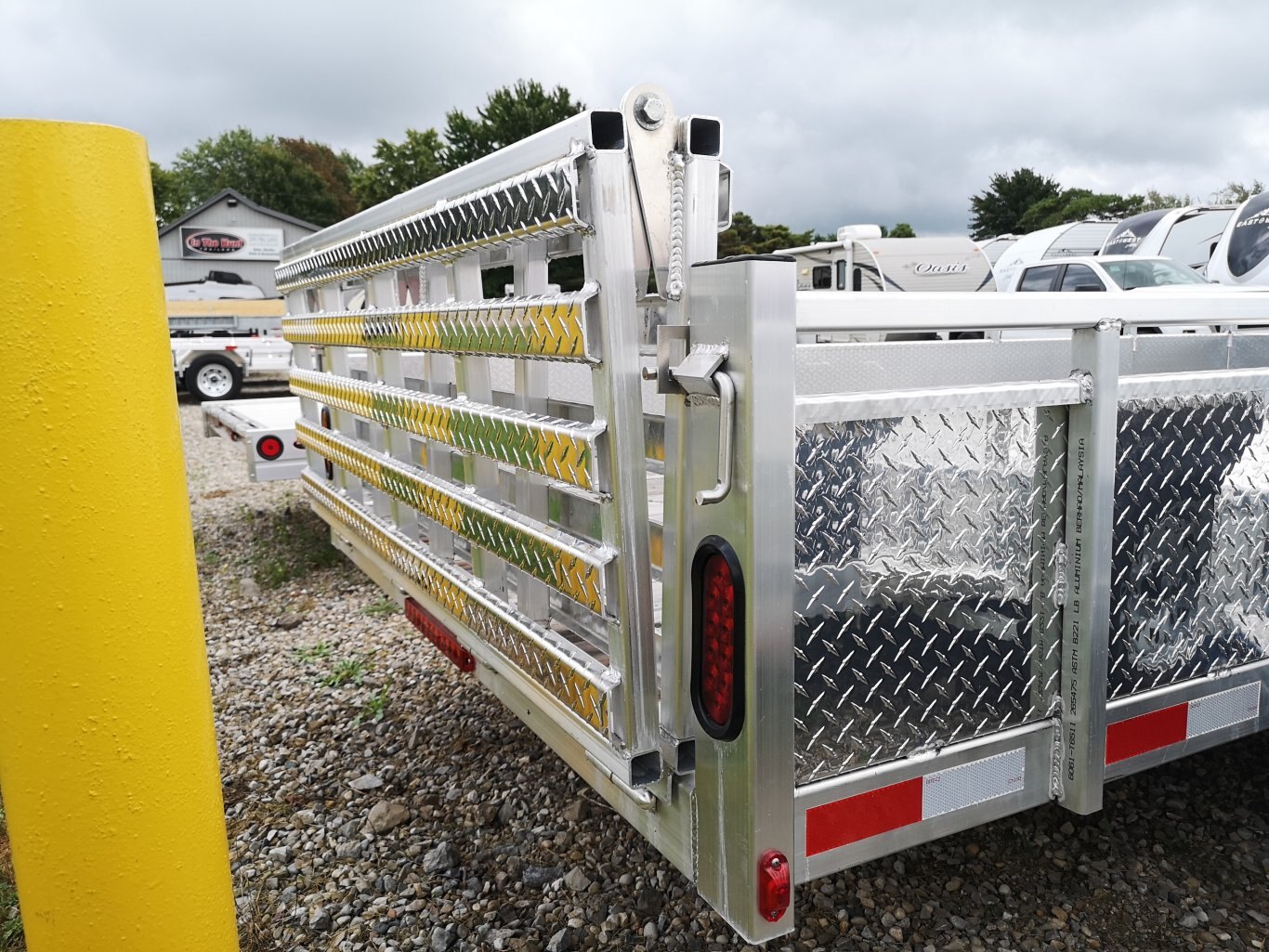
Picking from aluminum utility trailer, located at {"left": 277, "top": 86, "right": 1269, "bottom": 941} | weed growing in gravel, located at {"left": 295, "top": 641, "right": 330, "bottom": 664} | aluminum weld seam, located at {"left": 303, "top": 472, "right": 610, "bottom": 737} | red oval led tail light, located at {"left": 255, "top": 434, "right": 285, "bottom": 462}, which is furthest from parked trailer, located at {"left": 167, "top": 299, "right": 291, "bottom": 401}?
aluminum utility trailer, located at {"left": 277, "top": 86, "right": 1269, "bottom": 941}

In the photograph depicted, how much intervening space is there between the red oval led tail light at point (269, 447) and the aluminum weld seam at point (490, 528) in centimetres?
234

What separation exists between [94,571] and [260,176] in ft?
228

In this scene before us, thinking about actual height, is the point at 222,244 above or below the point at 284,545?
above

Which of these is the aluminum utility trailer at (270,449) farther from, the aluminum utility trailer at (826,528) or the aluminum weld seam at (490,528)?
the aluminum utility trailer at (826,528)

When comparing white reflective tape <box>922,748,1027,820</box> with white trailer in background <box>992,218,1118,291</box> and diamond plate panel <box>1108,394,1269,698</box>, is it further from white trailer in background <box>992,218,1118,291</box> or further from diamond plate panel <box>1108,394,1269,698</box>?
white trailer in background <box>992,218,1118,291</box>

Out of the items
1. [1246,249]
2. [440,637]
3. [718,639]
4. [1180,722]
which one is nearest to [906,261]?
[1246,249]

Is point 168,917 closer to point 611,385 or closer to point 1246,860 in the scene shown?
point 611,385

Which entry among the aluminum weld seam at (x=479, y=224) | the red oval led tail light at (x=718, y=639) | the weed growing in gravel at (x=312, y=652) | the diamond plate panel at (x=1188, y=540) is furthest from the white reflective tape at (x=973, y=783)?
the weed growing in gravel at (x=312, y=652)

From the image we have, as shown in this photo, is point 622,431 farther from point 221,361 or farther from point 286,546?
point 221,361

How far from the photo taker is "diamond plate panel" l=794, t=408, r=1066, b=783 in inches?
65.7

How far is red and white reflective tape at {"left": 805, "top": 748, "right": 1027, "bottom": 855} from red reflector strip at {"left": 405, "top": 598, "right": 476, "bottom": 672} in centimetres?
125

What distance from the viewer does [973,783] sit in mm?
1853

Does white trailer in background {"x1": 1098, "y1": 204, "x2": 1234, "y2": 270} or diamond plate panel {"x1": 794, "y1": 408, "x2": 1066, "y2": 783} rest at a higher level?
white trailer in background {"x1": 1098, "y1": 204, "x2": 1234, "y2": 270}

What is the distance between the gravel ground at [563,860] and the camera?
2.58 m
